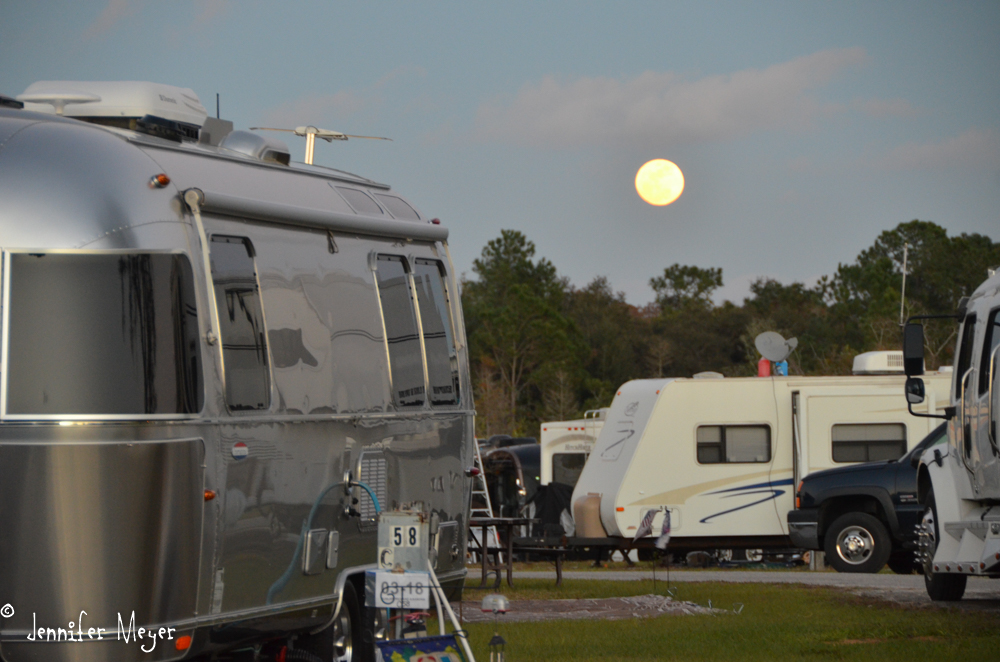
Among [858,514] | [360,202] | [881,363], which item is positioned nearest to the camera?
[360,202]

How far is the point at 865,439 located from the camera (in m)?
18.8

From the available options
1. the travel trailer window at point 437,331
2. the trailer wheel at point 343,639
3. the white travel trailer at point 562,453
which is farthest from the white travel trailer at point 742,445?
the trailer wheel at point 343,639

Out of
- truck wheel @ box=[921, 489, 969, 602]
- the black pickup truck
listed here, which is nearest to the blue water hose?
truck wheel @ box=[921, 489, 969, 602]

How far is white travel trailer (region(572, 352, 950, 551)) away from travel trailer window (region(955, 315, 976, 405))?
261 inches

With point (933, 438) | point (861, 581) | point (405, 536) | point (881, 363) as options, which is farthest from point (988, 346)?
point (881, 363)

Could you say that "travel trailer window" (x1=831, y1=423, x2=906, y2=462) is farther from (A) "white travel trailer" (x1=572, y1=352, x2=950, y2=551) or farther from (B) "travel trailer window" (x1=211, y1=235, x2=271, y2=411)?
(B) "travel trailer window" (x1=211, y1=235, x2=271, y2=411)

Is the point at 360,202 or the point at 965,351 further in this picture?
the point at 965,351

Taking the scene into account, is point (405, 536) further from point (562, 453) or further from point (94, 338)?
point (562, 453)

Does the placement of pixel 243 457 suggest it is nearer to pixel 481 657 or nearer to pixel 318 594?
pixel 318 594

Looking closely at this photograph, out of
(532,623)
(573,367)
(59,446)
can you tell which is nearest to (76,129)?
(59,446)

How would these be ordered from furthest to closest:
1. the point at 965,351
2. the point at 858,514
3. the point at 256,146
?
the point at 858,514
the point at 965,351
the point at 256,146

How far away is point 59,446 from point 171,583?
2.66ft

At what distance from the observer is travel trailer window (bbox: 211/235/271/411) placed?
258 inches

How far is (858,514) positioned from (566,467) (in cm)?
765
